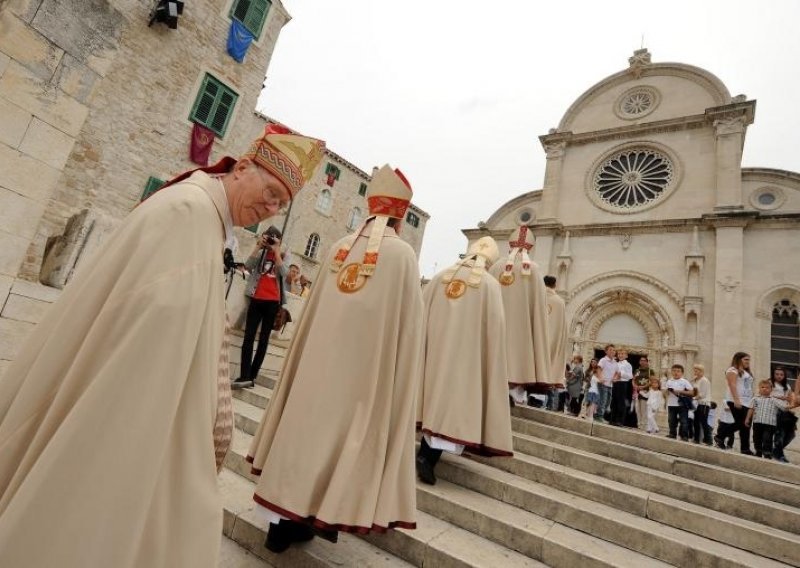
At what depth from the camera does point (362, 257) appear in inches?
112

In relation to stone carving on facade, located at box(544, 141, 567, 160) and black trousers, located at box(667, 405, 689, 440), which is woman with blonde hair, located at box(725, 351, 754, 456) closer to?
black trousers, located at box(667, 405, 689, 440)

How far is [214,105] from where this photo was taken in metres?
13.7

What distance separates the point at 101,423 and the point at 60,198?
516 inches

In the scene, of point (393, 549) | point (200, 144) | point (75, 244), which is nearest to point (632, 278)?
point (393, 549)

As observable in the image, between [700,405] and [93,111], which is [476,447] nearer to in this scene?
[700,405]

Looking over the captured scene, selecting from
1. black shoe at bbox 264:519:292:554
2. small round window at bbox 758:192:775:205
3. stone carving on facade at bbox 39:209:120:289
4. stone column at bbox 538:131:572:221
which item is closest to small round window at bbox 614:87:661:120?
stone column at bbox 538:131:572:221

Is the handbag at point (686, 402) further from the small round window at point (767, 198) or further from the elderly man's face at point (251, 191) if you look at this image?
the small round window at point (767, 198)

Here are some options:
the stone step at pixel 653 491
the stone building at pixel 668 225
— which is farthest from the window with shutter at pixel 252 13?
the stone step at pixel 653 491

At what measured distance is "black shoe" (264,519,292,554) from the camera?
2434mm

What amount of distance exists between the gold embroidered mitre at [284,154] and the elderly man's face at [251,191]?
3 cm

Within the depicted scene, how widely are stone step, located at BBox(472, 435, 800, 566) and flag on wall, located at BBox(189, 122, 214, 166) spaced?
43.8 ft

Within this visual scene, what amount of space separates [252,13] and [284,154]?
16678 millimetres

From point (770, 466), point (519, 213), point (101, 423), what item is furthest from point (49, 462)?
point (519, 213)

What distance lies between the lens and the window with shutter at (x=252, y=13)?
14.1 metres
